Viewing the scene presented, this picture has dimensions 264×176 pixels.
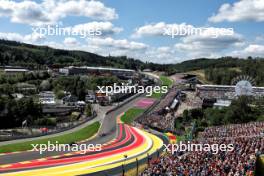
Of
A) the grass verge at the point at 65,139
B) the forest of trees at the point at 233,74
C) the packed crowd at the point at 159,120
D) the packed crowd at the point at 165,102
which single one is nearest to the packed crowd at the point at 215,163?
the grass verge at the point at 65,139

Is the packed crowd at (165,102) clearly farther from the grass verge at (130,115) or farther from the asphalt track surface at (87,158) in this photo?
the asphalt track surface at (87,158)

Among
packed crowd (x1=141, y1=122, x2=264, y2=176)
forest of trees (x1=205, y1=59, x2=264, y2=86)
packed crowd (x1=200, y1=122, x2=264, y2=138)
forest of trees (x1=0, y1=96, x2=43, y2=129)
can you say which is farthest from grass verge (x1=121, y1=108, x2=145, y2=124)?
forest of trees (x1=205, y1=59, x2=264, y2=86)

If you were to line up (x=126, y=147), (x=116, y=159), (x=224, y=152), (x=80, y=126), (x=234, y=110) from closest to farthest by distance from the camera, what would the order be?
(x=224, y=152) < (x=116, y=159) < (x=126, y=147) < (x=80, y=126) < (x=234, y=110)

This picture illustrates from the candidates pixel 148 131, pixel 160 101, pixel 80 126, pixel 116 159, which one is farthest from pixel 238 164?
pixel 160 101

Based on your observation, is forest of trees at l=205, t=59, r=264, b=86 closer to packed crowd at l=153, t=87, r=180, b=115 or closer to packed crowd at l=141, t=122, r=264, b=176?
packed crowd at l=153, t=87, r=180, b=115

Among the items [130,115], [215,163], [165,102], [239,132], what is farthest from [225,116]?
[215,163]

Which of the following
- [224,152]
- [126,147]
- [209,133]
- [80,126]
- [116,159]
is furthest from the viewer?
[80,126]

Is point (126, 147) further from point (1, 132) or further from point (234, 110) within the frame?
point (234, 110)
